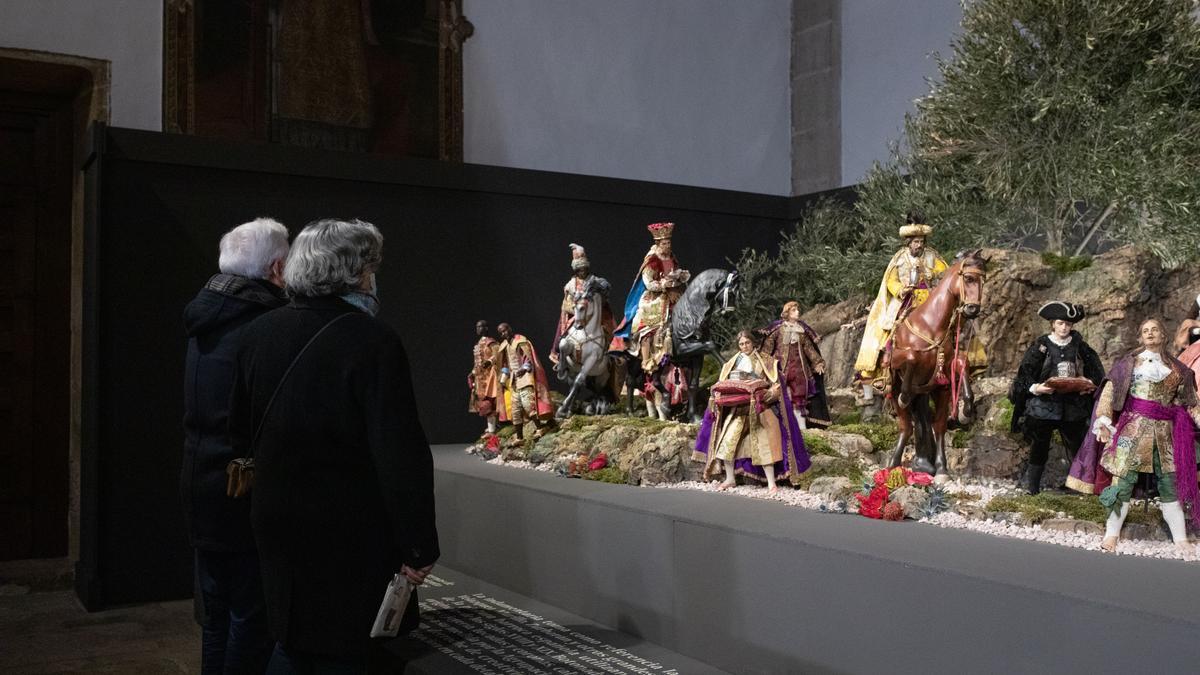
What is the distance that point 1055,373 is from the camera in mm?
5895

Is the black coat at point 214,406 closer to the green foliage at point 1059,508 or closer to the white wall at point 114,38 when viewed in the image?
the green foliage at point 1059,508

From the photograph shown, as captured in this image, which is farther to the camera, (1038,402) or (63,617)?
(63,617)

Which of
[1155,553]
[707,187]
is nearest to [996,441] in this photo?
[1155,553]

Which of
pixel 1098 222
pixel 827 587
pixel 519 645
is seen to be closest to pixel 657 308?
pixel 519 645

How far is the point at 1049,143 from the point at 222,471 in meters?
9.48

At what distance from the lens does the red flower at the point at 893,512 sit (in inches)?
218

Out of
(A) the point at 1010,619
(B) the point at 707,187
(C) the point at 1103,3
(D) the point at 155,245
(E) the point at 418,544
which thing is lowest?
(A) the point at 1010,619

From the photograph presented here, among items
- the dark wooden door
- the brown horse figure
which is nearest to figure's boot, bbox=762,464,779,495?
the brown horse figure

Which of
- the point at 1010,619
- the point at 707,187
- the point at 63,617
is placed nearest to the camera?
the point at 1010,619

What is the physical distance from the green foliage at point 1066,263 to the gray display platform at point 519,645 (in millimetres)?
6277

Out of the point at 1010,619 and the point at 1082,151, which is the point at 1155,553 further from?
the point at 1082,151

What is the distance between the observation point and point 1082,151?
10.8 meters

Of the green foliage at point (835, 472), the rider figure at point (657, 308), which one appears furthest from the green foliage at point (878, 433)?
the rider figure at point (657, 308)

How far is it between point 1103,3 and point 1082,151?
1458 millimetres
